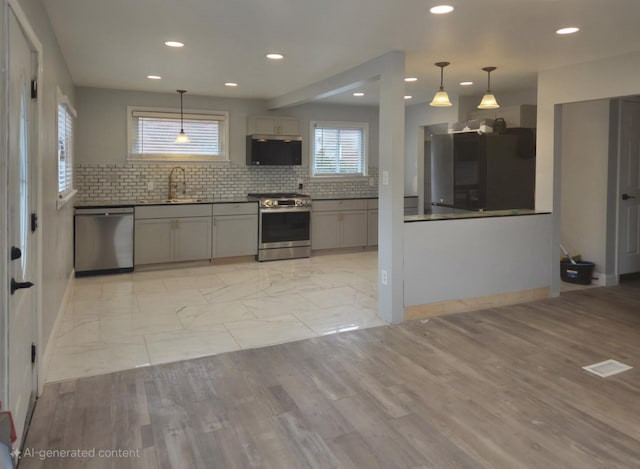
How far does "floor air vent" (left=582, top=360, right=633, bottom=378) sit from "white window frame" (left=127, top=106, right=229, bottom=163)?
18.3 ft

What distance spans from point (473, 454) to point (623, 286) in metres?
4.38

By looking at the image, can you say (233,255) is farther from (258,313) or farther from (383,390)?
(383,390)

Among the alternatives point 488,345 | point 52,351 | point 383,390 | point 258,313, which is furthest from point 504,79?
point 52,351

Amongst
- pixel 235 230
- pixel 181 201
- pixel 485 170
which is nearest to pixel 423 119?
pixel 485 170

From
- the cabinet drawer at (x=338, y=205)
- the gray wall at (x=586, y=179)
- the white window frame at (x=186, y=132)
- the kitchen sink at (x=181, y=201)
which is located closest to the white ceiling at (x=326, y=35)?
the gray wall at (x=586, y=179)

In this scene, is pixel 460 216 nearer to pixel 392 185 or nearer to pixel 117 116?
pixel 392 185

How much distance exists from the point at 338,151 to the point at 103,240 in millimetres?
3954

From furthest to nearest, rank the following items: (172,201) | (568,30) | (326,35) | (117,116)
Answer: (172,201)
(117,116)
(326,35)
(568,30)

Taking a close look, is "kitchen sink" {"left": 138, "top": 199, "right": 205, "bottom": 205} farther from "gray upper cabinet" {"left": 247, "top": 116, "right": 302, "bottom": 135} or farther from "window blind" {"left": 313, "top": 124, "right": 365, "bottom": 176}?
"window blind" {"left": 313, "top": 124, "right": 365, "bottom": 176}

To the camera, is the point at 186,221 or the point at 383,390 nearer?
the point at 383,390

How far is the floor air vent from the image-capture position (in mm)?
3279

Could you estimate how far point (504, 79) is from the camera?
5.60 meters

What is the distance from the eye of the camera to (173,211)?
6.61 meters

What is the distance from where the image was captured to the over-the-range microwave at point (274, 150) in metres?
7.39
